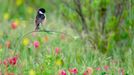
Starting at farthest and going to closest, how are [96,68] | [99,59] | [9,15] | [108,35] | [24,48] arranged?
[9,15]
[108,35]
[24,48]
[99,59]
[96,68]

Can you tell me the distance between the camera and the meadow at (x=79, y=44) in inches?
180

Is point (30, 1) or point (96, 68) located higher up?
point (30, 1)

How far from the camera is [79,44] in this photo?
19.3ft

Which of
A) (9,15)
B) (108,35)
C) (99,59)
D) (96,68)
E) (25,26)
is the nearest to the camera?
(96,68)

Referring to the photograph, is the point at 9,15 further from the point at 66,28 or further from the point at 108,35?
the point at 108,35

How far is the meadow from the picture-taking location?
4.58m

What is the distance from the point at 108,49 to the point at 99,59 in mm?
658

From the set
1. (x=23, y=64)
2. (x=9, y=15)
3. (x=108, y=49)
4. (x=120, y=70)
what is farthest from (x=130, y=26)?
(x=9, y=15)

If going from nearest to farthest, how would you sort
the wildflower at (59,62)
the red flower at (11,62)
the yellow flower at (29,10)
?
1. the red flower at (11,62)
2. the wildflower at (59,62)
3. the yellow flower at (29,10)

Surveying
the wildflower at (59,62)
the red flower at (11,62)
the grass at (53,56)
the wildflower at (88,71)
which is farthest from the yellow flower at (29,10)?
the wildflower at (88,71)

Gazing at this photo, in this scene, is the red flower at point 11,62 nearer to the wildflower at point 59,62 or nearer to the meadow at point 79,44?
the meadow at point 79,44

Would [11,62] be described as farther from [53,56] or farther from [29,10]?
[29,10]

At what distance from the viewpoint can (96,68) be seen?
4711 mm

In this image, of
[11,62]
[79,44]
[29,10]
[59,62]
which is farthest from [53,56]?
[29,10]
